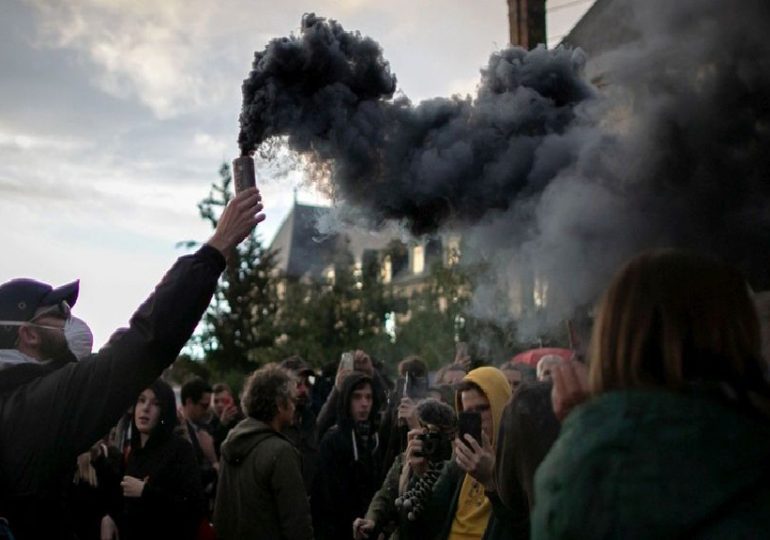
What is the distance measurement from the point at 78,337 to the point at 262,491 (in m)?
2.31

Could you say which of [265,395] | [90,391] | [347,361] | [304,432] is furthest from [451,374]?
[90,391]

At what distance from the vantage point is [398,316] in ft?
107

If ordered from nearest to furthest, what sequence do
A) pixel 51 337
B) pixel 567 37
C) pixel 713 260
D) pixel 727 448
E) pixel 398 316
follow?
pixel 727 448, pixel 713 260, pixel 51 337, pixel 567 37, pixel 398 316

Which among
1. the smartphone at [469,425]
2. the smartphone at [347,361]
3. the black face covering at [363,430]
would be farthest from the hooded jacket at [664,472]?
the smartphone at [347,361]

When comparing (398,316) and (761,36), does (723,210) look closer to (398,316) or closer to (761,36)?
(761,36)

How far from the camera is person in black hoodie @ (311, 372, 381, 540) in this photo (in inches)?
276

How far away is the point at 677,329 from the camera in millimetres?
1967

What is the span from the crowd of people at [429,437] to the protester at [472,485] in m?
0.01

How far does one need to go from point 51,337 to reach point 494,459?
74.4 inches

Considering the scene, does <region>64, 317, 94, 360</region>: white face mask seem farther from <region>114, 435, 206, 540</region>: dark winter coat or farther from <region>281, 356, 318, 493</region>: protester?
<region>281, 356, 318, 493</region>: protester

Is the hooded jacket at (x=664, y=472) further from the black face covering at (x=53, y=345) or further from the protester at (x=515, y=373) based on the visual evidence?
the protester at (x=515, y=373)

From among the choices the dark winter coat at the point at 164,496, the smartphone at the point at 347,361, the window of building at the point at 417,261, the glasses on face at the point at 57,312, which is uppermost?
the window of building at the point at 417,261

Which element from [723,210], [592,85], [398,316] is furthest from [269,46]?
[398,316]

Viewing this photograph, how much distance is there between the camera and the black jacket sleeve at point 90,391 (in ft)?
10.2
